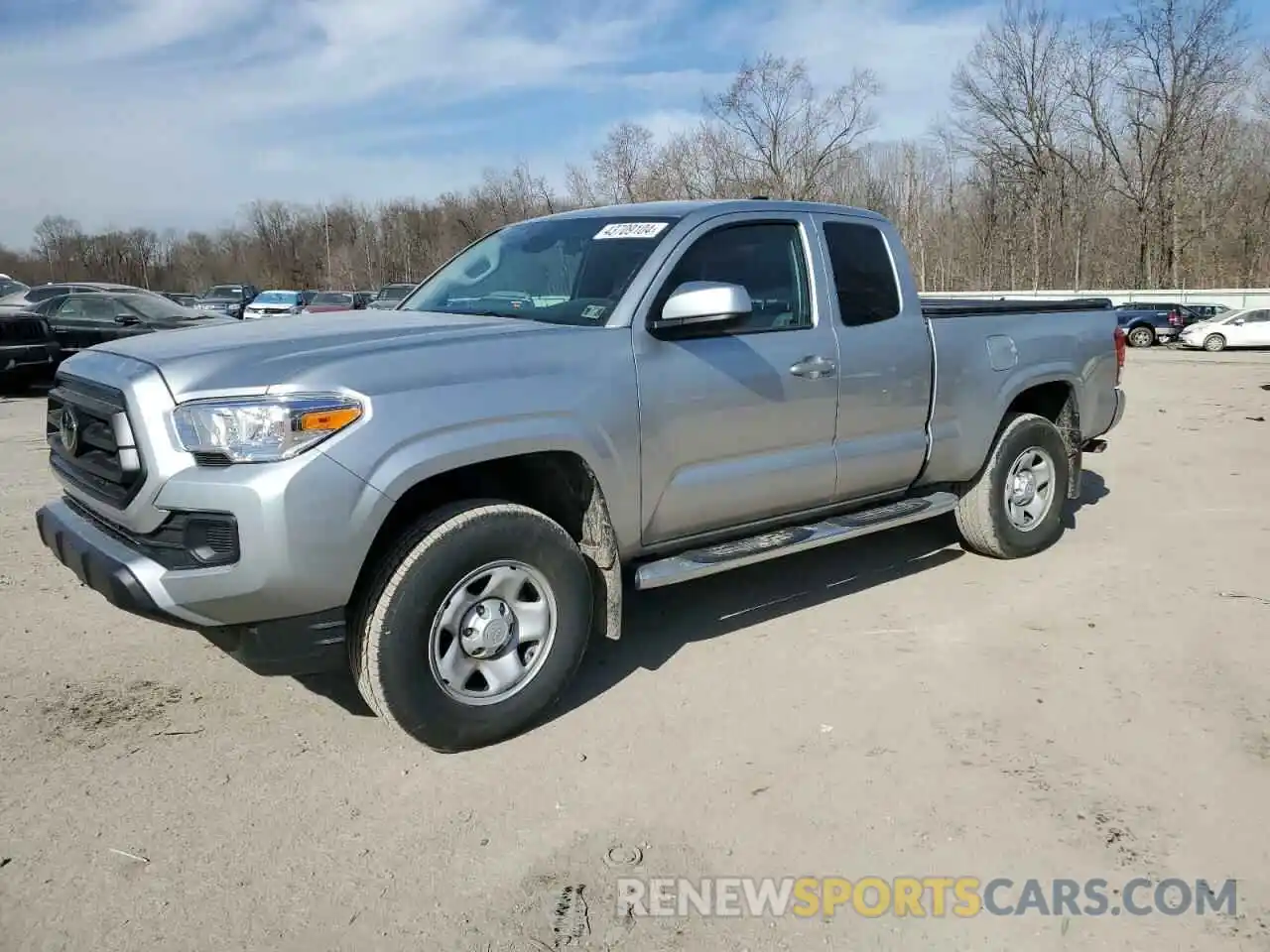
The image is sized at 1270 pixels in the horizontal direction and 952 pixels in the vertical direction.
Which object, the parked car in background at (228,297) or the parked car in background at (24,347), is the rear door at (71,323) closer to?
the parked car in background at (24,347)

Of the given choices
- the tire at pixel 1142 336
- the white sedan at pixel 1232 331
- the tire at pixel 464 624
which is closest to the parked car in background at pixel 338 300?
the tire at pixel 1142 336

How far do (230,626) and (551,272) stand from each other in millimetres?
2043

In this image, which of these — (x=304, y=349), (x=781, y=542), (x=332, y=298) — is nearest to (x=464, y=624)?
(x=304, y=349)

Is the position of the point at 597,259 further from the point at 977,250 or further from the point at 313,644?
the point at 977,250

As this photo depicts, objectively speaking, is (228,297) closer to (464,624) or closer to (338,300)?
(338,300)

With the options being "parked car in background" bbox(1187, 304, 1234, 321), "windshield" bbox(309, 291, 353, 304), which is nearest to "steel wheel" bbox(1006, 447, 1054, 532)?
"windshield" bbox(309, 291, 353, 304)

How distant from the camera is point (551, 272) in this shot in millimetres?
4191

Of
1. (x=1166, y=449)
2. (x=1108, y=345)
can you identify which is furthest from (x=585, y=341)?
(x=1166, y=449)

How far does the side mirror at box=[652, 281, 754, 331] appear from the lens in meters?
3.59

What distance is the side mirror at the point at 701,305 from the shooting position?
3.59 meters

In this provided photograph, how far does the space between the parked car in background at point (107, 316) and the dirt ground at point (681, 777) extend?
36.1 feet

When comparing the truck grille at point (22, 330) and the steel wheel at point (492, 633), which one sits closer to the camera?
the steel wheel at point (492, 633)

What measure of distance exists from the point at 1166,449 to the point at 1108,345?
4269 millimetres

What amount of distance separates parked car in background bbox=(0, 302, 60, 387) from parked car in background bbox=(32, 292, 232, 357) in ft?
2.41
